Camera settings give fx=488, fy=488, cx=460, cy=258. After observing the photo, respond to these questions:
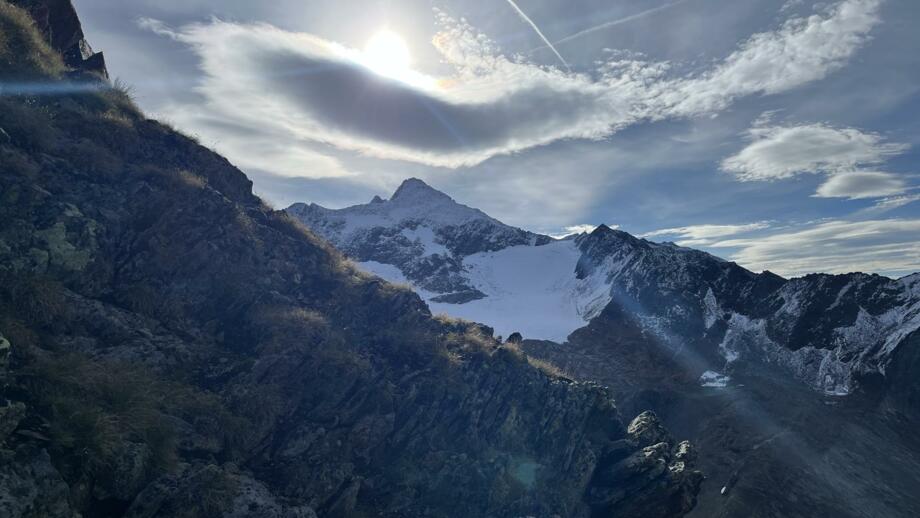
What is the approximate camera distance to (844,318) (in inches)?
1768

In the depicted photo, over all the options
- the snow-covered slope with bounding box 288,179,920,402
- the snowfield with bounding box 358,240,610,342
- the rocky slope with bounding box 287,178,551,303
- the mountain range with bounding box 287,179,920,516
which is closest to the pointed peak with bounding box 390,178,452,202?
the rocky slope with bounding box 287,178,551,303

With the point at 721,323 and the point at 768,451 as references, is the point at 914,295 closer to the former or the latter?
the point at 721,323

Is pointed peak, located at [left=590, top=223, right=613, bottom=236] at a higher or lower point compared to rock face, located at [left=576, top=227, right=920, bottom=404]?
higher

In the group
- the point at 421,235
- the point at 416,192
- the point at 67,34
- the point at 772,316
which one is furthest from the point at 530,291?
the point at 67,34

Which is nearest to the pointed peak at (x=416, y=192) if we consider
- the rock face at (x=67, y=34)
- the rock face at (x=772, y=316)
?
the rock face at (x=772, y=316)

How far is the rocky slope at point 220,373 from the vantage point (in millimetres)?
7816

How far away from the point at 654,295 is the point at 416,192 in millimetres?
84386

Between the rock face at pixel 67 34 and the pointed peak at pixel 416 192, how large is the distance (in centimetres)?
11021

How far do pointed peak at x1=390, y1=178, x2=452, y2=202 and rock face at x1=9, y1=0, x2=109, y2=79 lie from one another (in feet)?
362

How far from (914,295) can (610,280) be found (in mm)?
34413

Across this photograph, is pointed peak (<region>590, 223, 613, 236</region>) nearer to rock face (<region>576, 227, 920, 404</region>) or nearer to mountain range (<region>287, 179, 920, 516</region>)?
mountain range (<region>287, 179, 920, 516</region>)

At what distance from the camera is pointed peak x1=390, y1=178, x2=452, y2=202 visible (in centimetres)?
13050

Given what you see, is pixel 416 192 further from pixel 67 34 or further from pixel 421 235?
pixel 67 34

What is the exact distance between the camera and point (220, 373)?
452 inches
